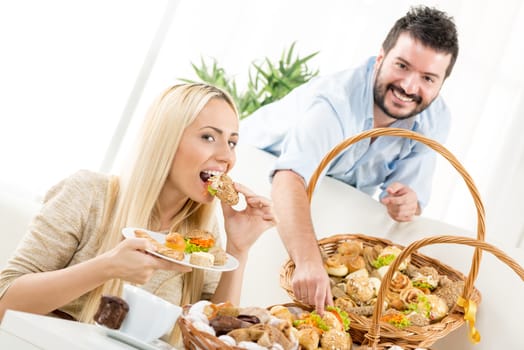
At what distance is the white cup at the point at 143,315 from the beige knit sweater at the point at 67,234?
53 cm

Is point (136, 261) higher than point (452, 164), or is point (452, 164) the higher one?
point (452, 164)

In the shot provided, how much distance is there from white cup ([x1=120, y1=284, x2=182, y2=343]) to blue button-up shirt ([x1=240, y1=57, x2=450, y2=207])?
117 cm

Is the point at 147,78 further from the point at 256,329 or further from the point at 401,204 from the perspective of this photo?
the point at 256,329

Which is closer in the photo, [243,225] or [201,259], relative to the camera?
[201,259]

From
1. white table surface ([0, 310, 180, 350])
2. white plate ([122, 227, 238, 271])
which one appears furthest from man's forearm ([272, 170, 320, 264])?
white table surface ([0, 310, 180, 350])

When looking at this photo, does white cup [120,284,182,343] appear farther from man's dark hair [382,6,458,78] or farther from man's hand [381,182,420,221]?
man's dark hair [382,6,458,78]

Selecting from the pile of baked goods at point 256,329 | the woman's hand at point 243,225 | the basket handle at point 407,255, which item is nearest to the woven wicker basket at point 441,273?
the basket handle at point 407,255

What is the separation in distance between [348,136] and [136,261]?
4.41 ft

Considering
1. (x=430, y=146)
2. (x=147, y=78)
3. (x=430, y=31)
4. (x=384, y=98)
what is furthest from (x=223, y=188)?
(x=147, y=78)

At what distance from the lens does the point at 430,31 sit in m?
2.52

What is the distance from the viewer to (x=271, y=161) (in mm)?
2600

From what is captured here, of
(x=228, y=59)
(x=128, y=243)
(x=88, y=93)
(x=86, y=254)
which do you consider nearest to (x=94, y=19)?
(x=88, y=93)

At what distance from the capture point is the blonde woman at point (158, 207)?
1672 mm

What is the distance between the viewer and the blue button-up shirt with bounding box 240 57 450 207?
2.38 meters
